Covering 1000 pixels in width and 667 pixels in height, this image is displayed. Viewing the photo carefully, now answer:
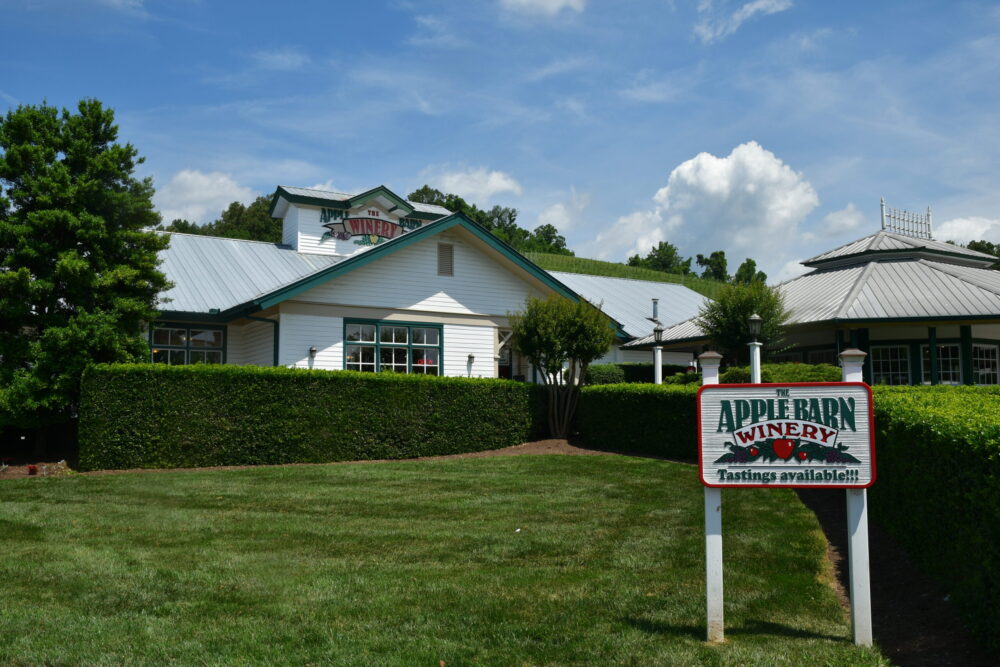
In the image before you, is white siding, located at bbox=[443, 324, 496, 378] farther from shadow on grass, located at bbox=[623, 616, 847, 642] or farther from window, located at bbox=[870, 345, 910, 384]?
shadow on grass, located at bbox=[623, 616, 847, 642]

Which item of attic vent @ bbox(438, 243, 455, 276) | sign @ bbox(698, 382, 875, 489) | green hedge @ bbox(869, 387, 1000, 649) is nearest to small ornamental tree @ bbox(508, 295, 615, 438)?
attic vent @ bbox(438, 243, 455, 276)

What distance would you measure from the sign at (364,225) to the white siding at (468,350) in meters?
5.36

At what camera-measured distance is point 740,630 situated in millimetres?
5188

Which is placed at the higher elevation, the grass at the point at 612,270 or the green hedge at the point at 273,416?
the grass at the point at 612,270

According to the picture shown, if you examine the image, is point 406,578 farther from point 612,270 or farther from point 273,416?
point 612,270

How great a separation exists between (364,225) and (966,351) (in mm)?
18677

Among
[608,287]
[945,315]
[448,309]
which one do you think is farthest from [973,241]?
[448,309]

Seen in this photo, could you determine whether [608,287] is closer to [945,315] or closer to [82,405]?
[945,315]

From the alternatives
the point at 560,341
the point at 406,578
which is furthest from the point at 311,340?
the point at 406,578

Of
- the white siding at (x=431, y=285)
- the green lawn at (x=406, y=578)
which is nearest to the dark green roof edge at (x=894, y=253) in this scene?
the white siding at (x=431, y=285)

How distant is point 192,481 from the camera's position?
12570 millimetres

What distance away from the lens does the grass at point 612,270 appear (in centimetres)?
4781

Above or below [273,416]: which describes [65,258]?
above

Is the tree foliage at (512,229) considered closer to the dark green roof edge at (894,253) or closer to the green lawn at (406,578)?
the dark green roof edge at (894,253)
